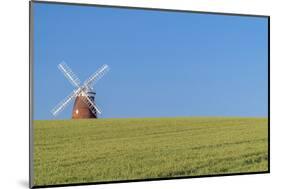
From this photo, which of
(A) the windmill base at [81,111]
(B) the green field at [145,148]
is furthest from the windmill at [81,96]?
(B) the green field at [145,148]

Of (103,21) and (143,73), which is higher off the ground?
(103,21)

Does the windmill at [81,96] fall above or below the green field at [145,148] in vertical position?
above

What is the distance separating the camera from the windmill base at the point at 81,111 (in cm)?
839

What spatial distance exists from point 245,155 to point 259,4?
218cm

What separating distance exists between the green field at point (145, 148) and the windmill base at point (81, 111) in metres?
0.10

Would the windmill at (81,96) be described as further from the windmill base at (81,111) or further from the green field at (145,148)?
the green field at (145,148)

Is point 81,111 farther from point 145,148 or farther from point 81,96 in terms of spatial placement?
point 145,148

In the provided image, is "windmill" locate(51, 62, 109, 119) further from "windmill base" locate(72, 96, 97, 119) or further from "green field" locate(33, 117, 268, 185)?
"green field" locate(33, 117, 268, 185)


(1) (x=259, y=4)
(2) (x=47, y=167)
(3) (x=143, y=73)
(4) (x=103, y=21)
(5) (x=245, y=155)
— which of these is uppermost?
(1) (x=259, y=4)

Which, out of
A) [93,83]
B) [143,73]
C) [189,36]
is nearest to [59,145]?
[93,83]

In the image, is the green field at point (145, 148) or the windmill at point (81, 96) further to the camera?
the green field at point (145, 148)

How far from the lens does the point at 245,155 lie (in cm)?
965

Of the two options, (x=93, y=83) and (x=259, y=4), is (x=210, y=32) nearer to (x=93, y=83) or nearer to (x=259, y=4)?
(x=259, y=4)

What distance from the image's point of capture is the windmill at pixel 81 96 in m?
8.28
